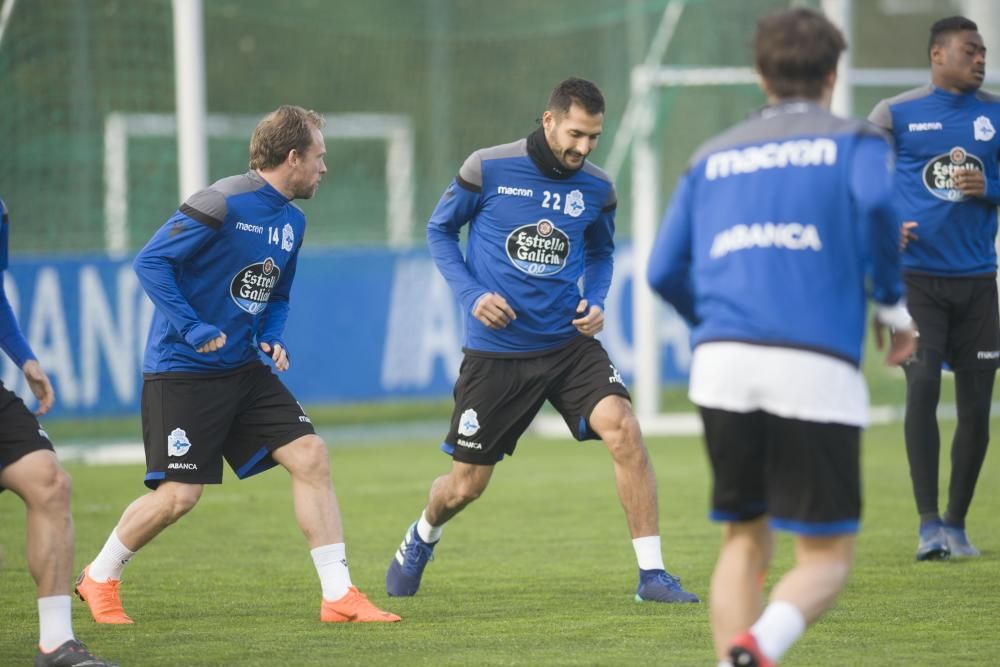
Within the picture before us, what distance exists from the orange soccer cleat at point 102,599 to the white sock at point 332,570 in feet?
2.68

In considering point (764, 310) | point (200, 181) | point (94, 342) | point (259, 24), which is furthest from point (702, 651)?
point (259, 24)

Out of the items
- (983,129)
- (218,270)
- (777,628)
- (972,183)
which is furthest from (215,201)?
(983,129)

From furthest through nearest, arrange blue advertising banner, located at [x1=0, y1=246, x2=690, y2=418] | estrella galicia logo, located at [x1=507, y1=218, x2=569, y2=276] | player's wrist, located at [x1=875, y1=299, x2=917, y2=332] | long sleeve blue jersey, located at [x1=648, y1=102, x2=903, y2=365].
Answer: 1. blue advertising banner, located at [x1=0, y1=246, x2=690, y2=418]
2. estrella galicia logo, located at [x1=507, y1=218, x2=569, y2=276]
3. player's wrist, located at [x1=875, y1=299, x2=917, y2=332]
4. long sleeve blue jersey, located at [x1=648, y1=102, x2=903, y2=365]

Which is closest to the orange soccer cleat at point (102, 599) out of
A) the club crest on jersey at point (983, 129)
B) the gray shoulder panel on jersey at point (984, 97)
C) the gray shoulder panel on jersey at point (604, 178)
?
the gray shoulder panel on jersey at point (604, 178)

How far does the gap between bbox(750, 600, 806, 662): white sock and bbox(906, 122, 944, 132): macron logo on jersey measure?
419cm

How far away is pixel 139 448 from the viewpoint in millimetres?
13609

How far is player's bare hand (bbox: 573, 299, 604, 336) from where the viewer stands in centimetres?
737

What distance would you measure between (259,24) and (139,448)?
5702 mm

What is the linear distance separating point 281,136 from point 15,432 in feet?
6.31

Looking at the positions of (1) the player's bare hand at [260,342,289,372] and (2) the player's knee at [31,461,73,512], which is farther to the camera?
(1) the player's bare hand at [260,342,289,372]

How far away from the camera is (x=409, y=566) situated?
24.6 ft

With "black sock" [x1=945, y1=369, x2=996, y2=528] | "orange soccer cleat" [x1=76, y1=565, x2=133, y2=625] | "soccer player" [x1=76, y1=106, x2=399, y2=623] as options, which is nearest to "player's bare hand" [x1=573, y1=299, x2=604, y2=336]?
"soccer player" [x1=76, y1=106, x2=399, y2=623]

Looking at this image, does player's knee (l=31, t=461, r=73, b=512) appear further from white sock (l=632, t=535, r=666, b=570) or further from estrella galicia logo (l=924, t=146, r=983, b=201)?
estrella galicia logo (l=924, t=146, r=983, b=201)

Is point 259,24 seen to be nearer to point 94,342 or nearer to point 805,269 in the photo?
point 94,342
